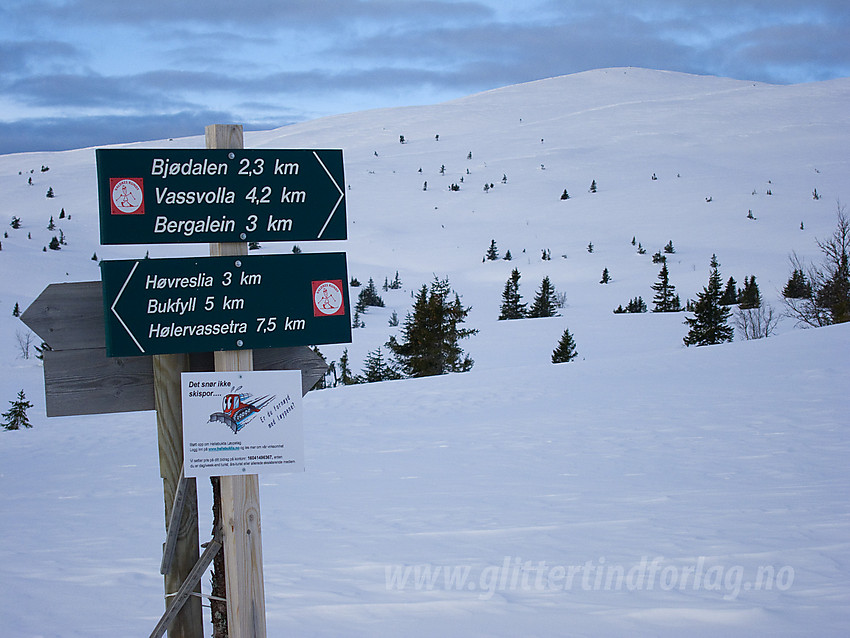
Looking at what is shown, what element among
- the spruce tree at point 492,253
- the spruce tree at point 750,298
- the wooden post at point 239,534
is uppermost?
the spruce tree at point 492,253

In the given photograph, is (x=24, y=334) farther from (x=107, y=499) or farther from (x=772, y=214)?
(x=772, y=214)

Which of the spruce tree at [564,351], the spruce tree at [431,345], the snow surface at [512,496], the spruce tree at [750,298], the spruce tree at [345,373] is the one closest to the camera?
the snow surface at [512,496]

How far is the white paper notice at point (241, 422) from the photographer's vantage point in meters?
3.10

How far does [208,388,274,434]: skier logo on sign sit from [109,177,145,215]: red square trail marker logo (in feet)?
2.76

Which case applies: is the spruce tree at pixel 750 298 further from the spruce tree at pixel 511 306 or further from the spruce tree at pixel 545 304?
the spruce tree at pixel 511 306

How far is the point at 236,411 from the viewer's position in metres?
3.14

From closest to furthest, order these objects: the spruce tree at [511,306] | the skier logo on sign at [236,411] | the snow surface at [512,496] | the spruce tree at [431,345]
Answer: the skier logo on sign at [236,411], the snow surface at [512,496], the spruce tree at [431,345], the spruce tree at [511,306]

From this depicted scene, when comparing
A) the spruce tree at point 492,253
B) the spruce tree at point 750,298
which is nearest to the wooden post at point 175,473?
the spruce tree at point 750,298

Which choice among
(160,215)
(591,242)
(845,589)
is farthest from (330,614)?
(591,242)

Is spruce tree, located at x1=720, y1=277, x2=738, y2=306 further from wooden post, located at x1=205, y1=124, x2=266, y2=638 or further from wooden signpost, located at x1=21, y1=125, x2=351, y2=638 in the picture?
wooden post, located at x1=205, y1=124, x2=266, y2=638

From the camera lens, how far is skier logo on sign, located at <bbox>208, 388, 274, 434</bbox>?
3128mm

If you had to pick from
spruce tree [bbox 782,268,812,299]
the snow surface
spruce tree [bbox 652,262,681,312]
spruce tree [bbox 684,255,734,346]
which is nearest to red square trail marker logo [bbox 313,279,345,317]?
the snow surface

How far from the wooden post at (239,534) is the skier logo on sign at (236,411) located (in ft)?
0.44

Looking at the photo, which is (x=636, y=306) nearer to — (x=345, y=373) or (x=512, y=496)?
(x=345, y=373)
